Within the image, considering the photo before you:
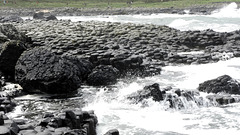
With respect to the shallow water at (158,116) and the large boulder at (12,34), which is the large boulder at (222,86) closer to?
the shallow water at (158,116)

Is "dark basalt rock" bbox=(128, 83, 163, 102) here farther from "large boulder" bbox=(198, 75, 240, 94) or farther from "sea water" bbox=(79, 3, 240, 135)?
"large boulder" bbox=(198, 75, 240, 94)

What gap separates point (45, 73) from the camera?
1911 cm

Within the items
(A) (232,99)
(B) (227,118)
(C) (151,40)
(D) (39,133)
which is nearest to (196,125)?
(B) (227,118)

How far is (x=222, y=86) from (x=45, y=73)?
33.3ft

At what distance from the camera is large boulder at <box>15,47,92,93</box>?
744 inches

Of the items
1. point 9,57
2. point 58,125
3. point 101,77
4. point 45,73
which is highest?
point 9,57

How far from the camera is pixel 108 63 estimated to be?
2477 centimetres

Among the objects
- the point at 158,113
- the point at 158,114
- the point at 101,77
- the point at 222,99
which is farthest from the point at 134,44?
the point at 158,114

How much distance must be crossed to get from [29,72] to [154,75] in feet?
28.4

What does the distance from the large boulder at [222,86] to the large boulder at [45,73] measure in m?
7.66

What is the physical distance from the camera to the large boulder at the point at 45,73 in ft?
62.0

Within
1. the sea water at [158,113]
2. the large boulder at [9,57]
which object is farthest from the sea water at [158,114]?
the large boulder at [9,57]

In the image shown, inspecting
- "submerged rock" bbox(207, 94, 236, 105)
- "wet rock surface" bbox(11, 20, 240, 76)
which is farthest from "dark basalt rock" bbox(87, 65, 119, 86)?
"submerged rock" bbox(207, 94, 236, 105)

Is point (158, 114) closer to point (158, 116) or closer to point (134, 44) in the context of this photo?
point (158, 116)
